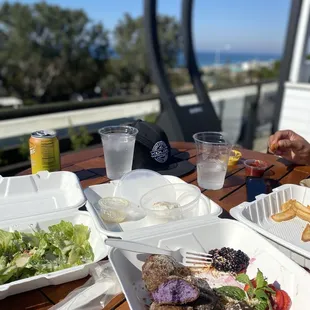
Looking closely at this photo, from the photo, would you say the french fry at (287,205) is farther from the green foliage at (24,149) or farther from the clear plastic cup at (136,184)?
the green foliage at (24,149)

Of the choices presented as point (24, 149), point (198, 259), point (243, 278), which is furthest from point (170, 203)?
point (24, 149)

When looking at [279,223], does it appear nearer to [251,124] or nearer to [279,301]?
[279,301]

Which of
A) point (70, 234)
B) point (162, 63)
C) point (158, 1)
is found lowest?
point (70, 234)

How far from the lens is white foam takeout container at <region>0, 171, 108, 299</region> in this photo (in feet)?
2.51

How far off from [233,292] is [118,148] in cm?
80

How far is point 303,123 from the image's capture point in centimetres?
386

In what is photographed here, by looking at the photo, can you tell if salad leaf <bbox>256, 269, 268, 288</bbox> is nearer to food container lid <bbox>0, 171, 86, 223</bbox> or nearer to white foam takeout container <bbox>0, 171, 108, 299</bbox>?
white foam takeout container <bbox>0, 171, 108, 299</bbox>

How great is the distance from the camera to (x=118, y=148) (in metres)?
1.36

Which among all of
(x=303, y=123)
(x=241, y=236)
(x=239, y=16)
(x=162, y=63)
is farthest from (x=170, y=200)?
(x=239, y=16)

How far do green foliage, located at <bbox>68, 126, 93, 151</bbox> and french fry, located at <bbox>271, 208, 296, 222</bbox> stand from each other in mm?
2810

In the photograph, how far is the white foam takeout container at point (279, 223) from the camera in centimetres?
87

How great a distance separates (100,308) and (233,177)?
37.5 inches

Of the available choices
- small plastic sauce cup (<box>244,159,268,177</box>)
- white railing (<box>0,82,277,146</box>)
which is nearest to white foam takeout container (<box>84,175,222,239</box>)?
small plastic sauce cup (<box>244,159,268,177</box>)

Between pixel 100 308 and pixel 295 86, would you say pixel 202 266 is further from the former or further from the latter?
pixel 295 86
